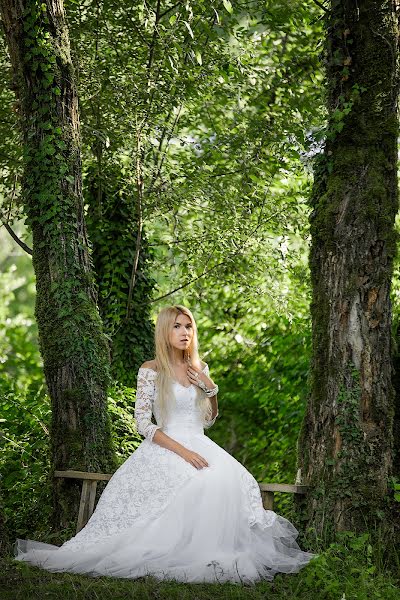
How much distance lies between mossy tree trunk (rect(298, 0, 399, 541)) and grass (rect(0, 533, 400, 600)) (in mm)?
537

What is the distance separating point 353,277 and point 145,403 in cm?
176

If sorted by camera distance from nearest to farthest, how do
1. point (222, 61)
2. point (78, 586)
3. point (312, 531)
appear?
1. point (78, 586)
2. point (312, 531)
3. point (222, 61)

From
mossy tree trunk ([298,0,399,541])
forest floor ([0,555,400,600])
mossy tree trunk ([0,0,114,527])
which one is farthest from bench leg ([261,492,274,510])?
mossy tree trunk ([0,0,114,527])

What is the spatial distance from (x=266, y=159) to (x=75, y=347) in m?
4.76

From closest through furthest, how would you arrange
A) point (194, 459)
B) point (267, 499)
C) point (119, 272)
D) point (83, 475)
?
1. point (194, 459)
2. point (267, 499)
3. point (83, 475)
4. point (119, 272)

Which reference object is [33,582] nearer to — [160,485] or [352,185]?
[160,485]

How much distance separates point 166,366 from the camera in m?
6.27

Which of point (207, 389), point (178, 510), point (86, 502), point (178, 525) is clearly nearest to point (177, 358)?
point (207, 389)

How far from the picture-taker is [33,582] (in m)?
5.31

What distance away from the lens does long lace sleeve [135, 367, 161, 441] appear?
242 inches

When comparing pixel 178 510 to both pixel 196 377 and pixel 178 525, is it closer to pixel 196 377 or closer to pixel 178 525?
pixel 178 525

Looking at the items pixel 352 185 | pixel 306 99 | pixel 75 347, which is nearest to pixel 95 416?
pixel 75 347

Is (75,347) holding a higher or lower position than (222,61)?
lower

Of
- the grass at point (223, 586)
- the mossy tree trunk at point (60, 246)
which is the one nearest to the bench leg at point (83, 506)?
the mossy tree trunk at point (60, 246)
